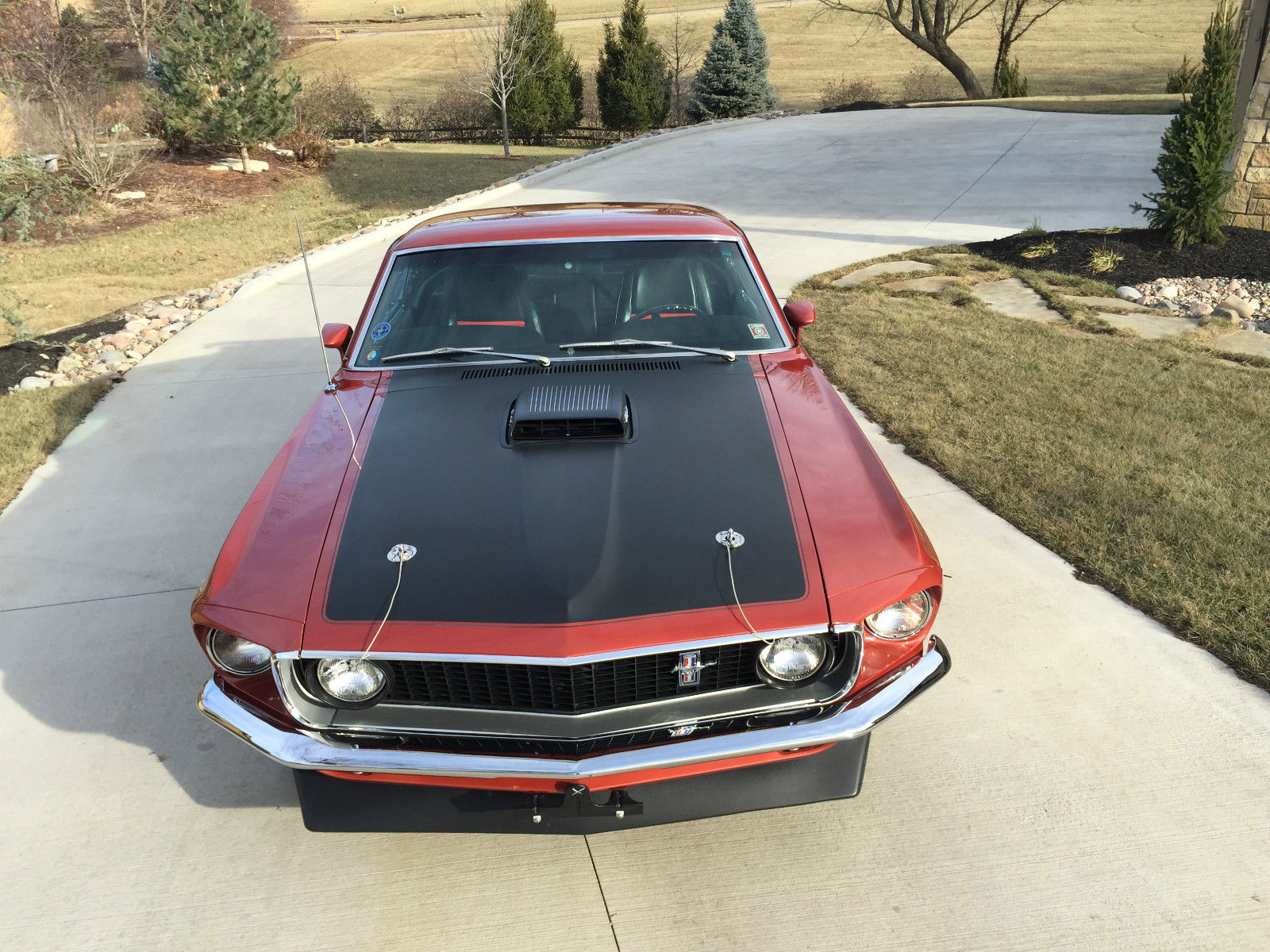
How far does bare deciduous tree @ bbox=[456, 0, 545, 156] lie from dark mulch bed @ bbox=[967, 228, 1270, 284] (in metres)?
15.6

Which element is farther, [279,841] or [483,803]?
[279,841]

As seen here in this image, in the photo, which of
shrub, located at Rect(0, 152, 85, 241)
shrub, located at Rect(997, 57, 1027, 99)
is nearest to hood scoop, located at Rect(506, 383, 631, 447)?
shrub, located at Rect(0, 152, 85, 241)

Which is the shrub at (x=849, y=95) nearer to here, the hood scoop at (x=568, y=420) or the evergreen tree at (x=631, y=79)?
the evergreen tree at (x=631, y=79)

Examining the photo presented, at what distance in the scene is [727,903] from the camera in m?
2.66

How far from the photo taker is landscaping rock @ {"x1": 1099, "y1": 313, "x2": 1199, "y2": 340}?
7406mm

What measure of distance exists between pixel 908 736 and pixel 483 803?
153 centimetres

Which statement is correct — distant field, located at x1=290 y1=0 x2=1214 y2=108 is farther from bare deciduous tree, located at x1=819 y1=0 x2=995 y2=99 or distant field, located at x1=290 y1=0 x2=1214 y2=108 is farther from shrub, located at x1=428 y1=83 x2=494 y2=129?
shrub, located at x1=428 y1=83 x2=494 y2=129

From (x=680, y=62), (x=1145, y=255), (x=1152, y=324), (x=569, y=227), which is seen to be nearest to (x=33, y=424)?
(x=569, y=227)

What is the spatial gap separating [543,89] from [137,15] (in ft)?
80.0

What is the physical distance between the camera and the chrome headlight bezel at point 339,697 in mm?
2475

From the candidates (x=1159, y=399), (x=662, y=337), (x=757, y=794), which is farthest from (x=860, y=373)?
(x=757, y=794)

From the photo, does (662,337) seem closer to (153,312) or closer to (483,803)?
(483,803)

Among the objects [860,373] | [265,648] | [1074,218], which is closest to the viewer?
[265,648]

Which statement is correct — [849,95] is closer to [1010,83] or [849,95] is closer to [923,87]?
[923,87]
